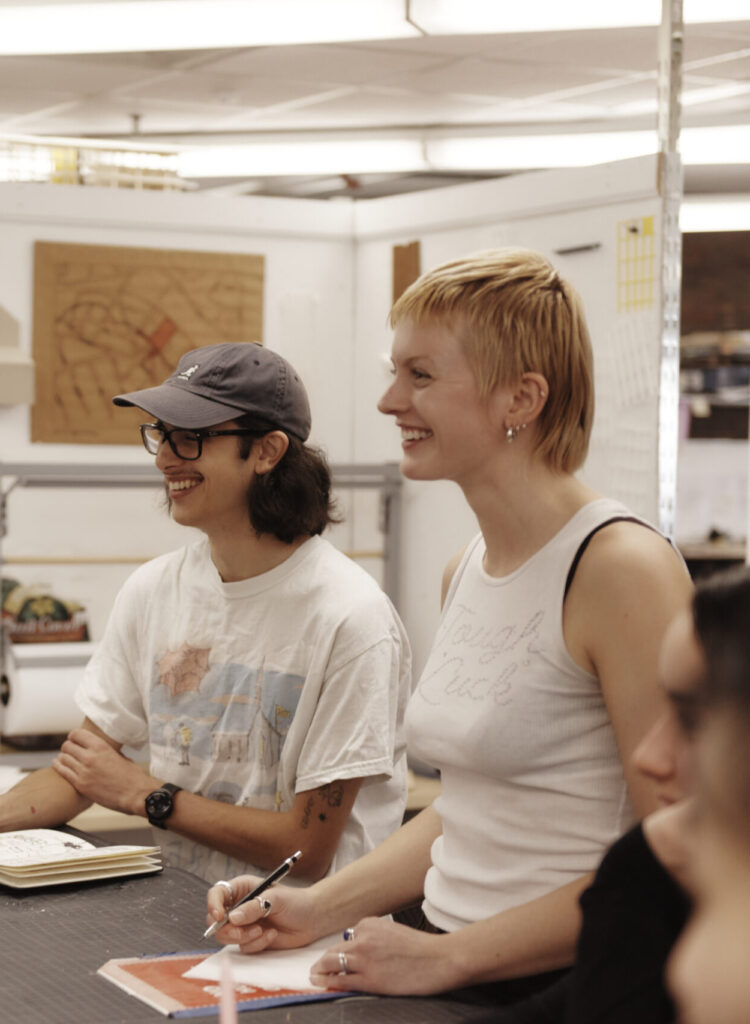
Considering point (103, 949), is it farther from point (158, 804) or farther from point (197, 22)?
point (197, 22)

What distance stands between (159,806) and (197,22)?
2.52 meters

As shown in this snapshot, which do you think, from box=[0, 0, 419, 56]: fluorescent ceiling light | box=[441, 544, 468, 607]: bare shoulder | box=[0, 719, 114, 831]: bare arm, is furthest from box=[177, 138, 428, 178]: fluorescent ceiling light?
Result: box=[441, 544, 468, 607]: bare shoulder

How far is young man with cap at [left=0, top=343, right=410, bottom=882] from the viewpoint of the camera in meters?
1.79

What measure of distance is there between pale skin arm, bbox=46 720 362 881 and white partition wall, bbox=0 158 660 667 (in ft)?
4.50

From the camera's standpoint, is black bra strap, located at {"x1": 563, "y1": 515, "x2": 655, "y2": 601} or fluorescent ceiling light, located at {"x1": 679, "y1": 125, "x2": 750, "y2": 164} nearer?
black bra strap, located at {"x1": 563, "y1": 515, "x2": 655, "y2": 601}

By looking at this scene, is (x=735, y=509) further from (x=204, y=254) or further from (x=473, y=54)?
(x=204, y=254)

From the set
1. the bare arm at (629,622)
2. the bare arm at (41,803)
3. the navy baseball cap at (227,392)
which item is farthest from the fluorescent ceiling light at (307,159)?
the bare arm at (629,622)

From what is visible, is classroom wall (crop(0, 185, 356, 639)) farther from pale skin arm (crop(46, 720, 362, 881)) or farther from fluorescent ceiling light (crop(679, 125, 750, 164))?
fluorescent ceiling light (crop(679, 125, 750, 164))

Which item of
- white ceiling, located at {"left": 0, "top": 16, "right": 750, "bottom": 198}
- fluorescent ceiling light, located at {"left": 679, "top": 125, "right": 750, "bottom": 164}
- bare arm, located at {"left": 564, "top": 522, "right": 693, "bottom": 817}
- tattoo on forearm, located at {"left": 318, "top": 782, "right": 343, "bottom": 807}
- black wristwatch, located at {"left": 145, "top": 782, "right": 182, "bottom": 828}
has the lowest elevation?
black wristwatch, located at {"left": 145, "top": 782, "right": 182, "bottom": 828}

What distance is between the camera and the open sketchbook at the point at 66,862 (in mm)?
1583

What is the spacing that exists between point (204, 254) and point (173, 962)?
262cm

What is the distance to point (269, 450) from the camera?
79.1 inches

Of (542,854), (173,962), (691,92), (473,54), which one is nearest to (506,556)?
(542,854)

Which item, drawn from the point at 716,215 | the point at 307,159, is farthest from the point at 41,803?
the point at 716,215
